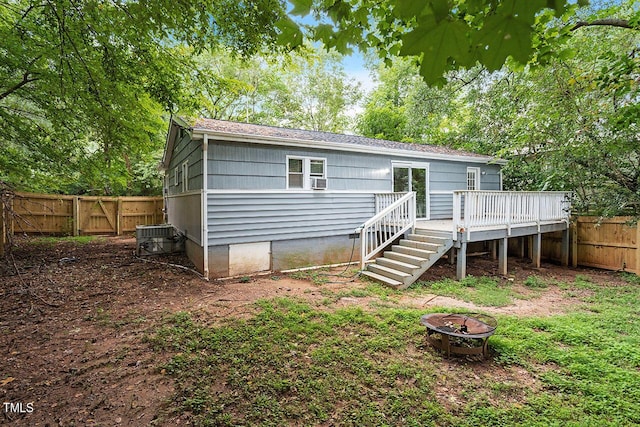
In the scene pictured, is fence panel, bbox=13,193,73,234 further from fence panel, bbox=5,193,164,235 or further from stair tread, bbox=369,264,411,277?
stair tread, bbox=369,264,411,277

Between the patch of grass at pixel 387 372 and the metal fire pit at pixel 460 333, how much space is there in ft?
0.45

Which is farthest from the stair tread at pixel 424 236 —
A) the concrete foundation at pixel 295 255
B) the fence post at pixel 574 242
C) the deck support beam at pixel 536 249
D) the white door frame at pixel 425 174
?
the fence post at pixel 574 242

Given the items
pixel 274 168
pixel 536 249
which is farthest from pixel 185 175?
pixel 536 249

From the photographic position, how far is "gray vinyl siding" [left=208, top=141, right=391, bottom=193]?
22.5 feet

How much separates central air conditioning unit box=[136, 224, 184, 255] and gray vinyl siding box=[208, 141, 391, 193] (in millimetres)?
3576

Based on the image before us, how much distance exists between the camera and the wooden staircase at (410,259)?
6523 millimetres

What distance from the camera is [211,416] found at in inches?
96.1

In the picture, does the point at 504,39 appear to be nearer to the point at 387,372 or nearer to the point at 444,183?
the point at 387,372

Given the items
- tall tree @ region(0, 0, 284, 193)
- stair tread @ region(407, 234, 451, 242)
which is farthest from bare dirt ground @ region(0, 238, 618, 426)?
tall tree @ region(0, 0, 284, 193)

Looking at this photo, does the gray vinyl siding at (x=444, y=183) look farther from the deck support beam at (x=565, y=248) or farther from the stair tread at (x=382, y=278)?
the stair tread at (x=382, y=278)

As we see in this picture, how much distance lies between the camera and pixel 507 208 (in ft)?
25.2

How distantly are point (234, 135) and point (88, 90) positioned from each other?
2654mm

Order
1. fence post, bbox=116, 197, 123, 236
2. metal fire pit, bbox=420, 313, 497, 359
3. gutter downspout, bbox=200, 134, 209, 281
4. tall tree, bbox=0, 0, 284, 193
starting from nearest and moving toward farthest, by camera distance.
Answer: metal fire pit, bbox=420, 313, 497, 359, tall tree, bbox=0, 0, 284, 193, gutter downspout, bbox=200, 134, 209, 281, fence post, bbox=116, 197, 123, 236

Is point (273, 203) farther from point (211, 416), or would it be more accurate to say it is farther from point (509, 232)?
point (509, 232)
